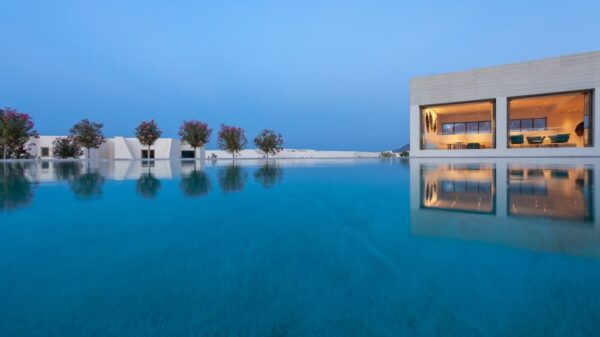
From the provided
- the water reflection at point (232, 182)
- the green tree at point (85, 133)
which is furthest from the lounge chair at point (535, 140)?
the green tree at point (85, 133)

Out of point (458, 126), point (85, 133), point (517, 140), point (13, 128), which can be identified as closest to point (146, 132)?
point (85, 133)

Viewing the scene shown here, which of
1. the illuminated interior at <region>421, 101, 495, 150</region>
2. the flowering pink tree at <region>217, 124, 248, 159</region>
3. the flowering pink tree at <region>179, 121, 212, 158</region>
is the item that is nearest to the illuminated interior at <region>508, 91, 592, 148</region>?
the illuminated interior at <region>421, 101, 495, 150</region>

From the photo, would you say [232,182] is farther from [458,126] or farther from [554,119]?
[554,119]

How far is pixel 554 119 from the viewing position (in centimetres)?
2044

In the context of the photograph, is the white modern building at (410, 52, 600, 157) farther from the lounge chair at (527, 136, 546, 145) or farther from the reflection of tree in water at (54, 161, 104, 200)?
the reflection of tree in water at (54, 161, 104, 200)

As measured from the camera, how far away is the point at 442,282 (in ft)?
3.13

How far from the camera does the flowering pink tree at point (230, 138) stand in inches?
1214

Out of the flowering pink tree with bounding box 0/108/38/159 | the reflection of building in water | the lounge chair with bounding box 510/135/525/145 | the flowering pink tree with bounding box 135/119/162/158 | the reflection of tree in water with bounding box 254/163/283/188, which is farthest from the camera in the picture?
the flowering pink tree with bounding box 135/119/162/158

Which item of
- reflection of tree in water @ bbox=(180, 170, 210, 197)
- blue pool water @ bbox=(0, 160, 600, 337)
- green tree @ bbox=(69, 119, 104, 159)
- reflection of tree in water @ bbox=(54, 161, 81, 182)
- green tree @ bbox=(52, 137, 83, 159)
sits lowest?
blue pool water @ bbox=(0, 160, 600, 337)

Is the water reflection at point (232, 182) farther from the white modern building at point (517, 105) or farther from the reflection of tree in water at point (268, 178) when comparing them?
the white modern building at point (517, 105)

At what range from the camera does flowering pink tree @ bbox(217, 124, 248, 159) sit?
101 ft

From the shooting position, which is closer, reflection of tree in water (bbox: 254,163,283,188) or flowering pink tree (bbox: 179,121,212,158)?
reflection of tree in water (bbox: 254,163,283,188)

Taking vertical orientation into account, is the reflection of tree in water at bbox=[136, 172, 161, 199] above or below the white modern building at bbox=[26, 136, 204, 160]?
below

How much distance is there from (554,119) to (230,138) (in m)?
26.3
